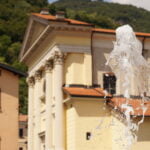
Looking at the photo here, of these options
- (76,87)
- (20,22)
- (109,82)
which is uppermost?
(20,22)

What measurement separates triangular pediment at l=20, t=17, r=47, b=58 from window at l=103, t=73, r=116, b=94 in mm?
5075

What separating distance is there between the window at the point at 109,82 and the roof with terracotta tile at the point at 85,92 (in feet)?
3.72

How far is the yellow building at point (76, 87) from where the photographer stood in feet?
97.4

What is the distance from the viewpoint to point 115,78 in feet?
109

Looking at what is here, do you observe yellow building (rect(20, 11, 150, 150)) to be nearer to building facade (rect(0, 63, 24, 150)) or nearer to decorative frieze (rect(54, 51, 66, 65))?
decorative frieze (rect(54, 51, 66, 65))

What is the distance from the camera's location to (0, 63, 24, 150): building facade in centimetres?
2634

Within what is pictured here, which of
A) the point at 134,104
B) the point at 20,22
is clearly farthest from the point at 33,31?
the point at 20,22

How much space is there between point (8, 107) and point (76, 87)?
5.86 m

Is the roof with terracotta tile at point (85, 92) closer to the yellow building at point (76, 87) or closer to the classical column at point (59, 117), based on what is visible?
the yellow building at point (76, 87)

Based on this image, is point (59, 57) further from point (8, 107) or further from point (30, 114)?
point (30, 114)

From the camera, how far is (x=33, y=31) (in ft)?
120

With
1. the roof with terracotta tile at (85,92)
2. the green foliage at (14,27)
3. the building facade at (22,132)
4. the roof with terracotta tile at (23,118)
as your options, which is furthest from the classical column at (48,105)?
the green foliage at (14,27)

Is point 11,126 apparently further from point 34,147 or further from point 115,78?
point 34,147

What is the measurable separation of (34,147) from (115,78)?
8.82m
